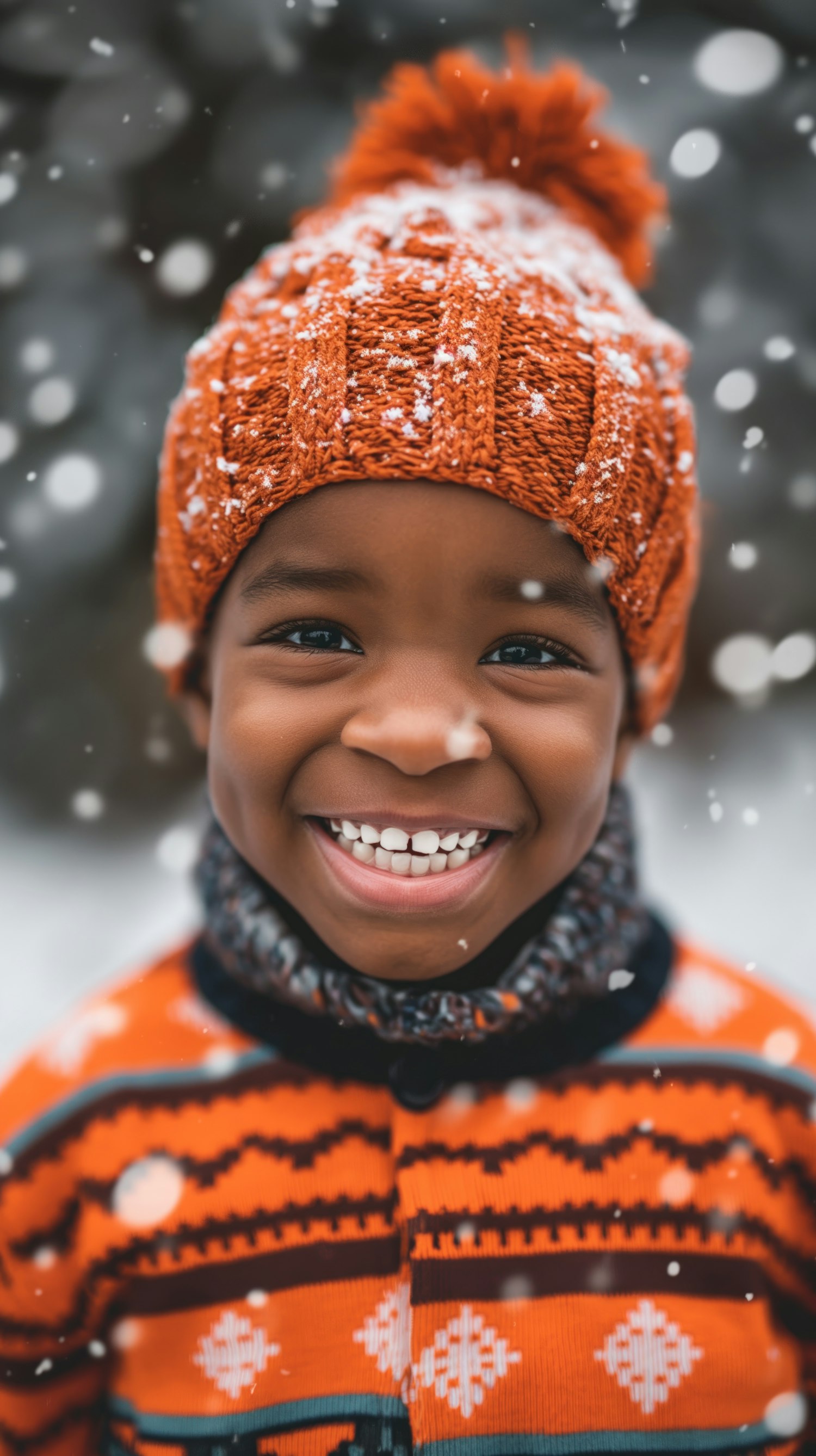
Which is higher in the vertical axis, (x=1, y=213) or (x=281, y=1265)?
(x=1, y=213)

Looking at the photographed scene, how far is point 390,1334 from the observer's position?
94 cm

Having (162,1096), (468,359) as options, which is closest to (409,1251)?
(162,1096)

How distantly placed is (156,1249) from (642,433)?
35.6 inches

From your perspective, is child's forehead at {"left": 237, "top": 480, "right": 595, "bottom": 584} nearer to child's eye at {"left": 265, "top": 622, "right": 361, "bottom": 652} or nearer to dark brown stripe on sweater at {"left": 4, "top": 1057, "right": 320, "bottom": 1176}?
child's eye at {"left": 265, "top": 622, "right": 361, "bottom": 652}

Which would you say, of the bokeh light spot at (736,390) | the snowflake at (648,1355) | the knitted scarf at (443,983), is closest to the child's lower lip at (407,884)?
the knitted scarf at (443,983)

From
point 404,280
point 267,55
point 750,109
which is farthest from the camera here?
point 750,109

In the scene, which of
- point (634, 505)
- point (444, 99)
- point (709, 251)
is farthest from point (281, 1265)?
point (709, 251)

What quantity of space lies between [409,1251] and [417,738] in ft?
1.62

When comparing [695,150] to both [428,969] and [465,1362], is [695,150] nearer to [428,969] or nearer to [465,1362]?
[428,969]

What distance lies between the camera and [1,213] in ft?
5.33

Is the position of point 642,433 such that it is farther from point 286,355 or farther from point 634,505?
point 286,355

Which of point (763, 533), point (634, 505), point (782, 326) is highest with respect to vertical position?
point (782, 326)

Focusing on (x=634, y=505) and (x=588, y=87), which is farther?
(x=588, y=87)

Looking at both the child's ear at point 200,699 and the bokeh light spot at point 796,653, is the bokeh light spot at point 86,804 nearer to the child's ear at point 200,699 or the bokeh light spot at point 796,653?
the child's ear at point 200,699
